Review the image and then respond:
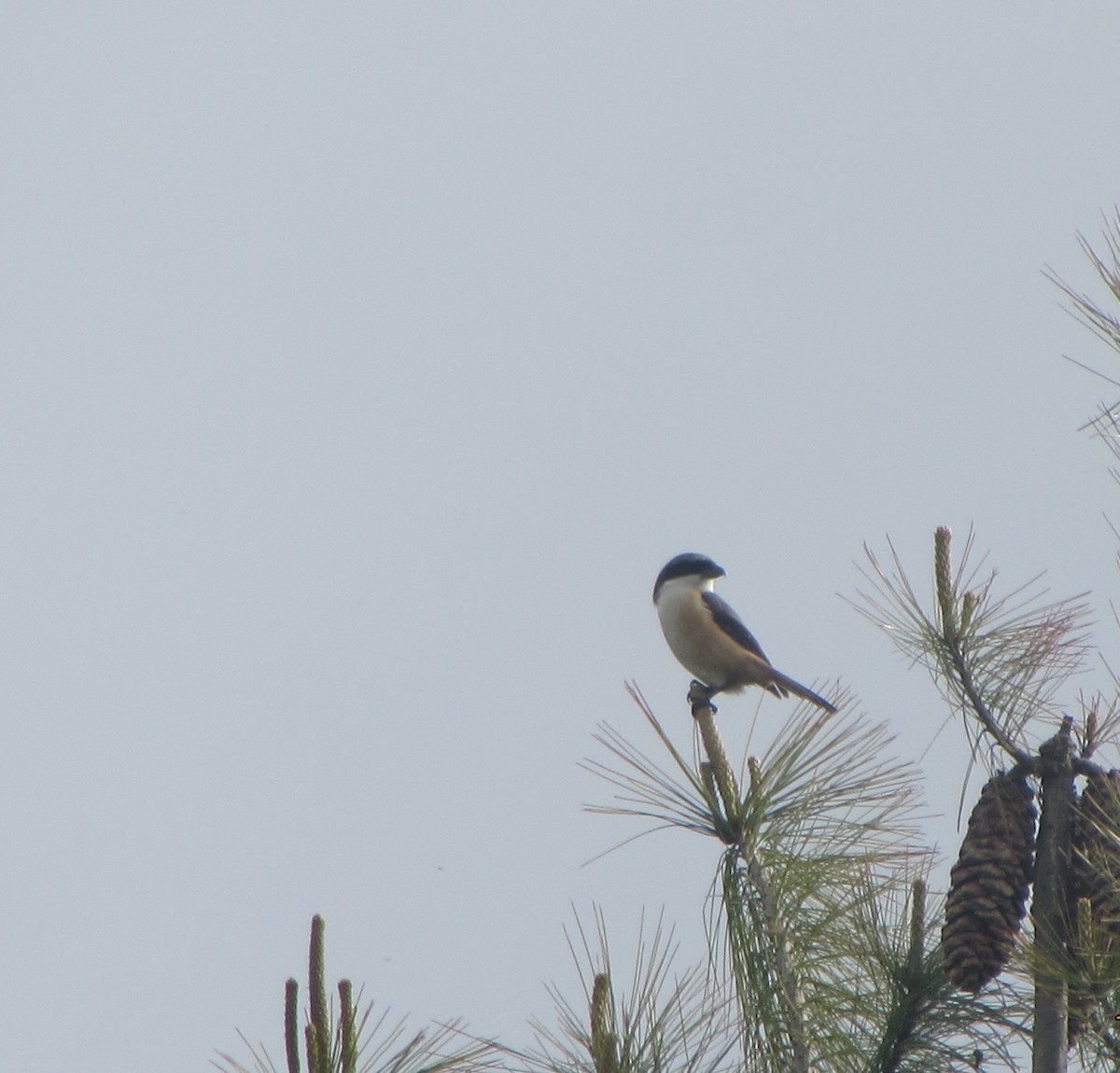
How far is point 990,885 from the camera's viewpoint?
8.35ft

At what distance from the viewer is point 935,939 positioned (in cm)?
299

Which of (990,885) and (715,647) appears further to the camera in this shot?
(715,647)

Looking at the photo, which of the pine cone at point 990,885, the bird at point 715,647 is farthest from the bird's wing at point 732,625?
the pine cone at point 990,885

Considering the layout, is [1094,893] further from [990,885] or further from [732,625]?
[732,625]

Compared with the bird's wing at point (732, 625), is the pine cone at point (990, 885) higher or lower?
lower

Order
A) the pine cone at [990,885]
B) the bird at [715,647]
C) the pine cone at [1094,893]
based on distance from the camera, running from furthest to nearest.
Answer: the bird at [715,647] < the pine cone at [990,885] < the pine cone at [1094,893]

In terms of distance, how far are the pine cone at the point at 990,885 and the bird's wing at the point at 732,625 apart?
354cm

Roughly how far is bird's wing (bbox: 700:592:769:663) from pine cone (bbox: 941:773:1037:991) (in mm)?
3541

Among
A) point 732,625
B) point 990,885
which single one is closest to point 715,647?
point 732,625

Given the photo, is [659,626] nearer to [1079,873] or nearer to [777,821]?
[777,821]

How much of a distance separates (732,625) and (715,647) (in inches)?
6.5

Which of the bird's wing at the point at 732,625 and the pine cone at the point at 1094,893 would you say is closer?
the pine cone at the point at 1094,893

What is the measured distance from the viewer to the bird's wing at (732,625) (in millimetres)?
6172

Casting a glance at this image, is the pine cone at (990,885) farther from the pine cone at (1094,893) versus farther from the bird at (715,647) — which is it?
the bird at (715,647)
